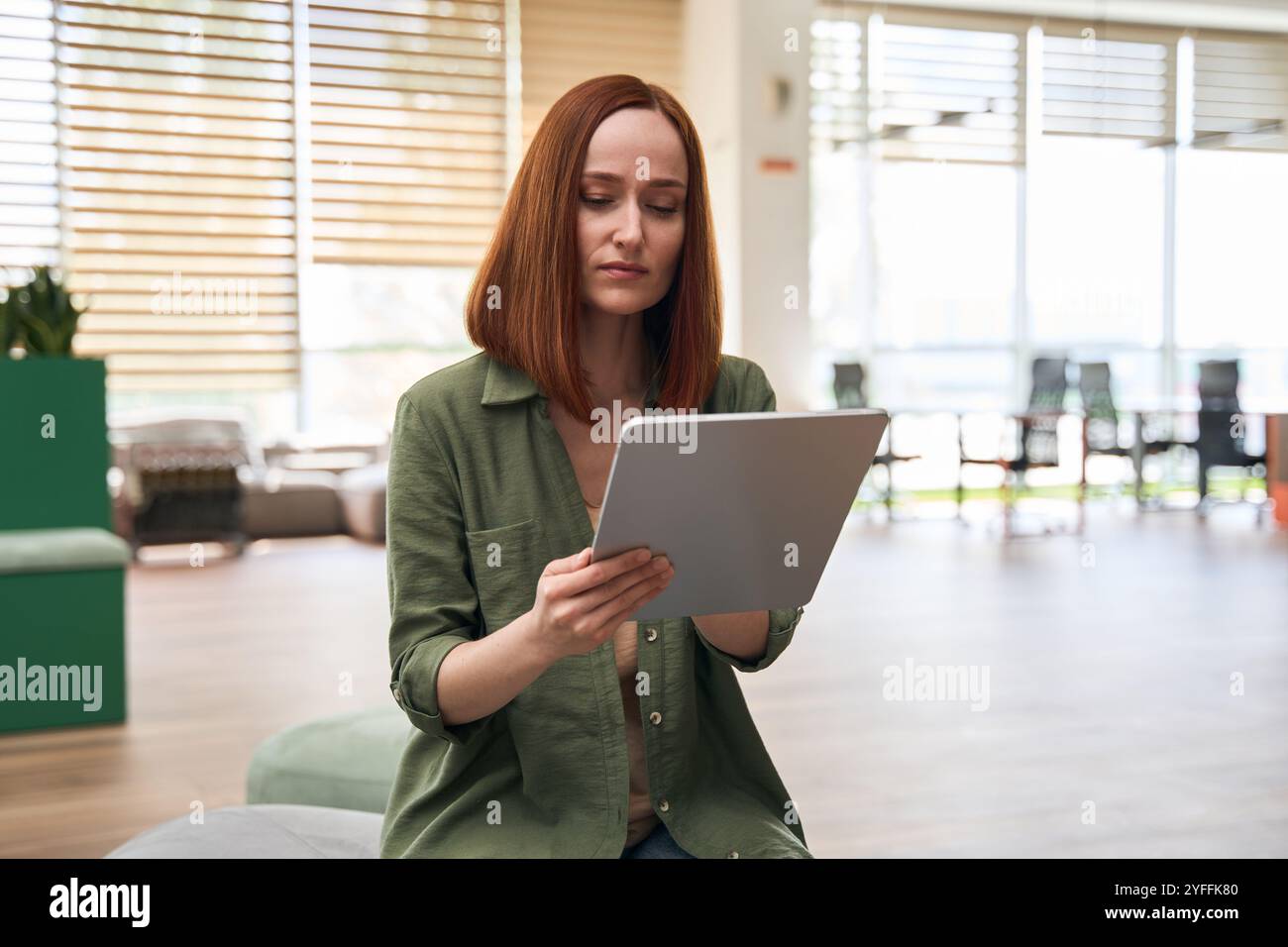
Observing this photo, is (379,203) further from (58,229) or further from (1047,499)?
(1047,499)

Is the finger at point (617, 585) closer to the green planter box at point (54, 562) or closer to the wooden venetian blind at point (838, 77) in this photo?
the green planter box at point (54, 562)

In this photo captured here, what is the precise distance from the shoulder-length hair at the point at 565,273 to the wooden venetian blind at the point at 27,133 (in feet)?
26.5

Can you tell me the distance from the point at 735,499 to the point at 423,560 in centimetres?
38

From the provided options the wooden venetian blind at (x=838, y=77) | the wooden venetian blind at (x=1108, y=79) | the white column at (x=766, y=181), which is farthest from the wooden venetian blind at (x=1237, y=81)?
the white column at (x=766, y=181)

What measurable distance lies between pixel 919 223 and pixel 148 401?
6.32 meters

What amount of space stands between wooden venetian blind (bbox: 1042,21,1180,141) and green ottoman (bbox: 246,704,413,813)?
10548 mm

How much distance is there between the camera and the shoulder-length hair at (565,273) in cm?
142

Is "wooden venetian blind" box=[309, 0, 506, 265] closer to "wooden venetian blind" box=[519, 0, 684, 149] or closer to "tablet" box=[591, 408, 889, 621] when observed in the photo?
"wooden venetian blind" box=[519, 0, 684, 149]

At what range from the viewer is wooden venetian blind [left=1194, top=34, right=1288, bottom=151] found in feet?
40.2

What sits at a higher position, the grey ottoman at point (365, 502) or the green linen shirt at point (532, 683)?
the green linen shirt at point (532, 683)

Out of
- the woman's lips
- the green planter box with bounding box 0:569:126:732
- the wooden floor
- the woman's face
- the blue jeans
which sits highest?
the woman's face

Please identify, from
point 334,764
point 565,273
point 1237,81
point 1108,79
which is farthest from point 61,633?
point 1237,81

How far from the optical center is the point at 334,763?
2.55 m

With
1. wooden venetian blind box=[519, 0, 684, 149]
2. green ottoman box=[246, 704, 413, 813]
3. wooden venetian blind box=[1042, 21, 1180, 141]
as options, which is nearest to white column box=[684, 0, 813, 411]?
wooden venetian blind box=[519, 0, 684, 149]
